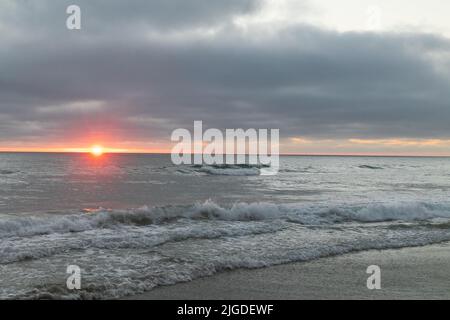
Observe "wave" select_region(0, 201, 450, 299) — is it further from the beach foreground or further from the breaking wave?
the beach foreground

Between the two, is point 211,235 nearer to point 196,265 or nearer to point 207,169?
point 196,265

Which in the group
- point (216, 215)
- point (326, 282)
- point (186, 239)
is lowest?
point (326, 282)

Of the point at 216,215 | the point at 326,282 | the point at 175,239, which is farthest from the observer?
the point at 216,215

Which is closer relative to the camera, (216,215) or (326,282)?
(326,282)

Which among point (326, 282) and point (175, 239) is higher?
point (175, 239)

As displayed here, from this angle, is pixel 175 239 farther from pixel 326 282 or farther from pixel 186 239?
pixel 326 282

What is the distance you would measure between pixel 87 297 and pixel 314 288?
15.2 ft

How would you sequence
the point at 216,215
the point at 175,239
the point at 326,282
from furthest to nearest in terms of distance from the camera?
the point at 216,215 → the point at 175,239 → the point at 326,282

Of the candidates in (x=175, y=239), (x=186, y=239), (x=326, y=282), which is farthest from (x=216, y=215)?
(x=326, y=282)

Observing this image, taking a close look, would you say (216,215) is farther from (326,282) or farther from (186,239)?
(326,282)

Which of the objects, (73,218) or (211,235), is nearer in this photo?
(211,235)

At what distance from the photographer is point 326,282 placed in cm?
898

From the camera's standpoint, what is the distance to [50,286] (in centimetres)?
809
